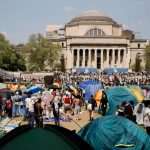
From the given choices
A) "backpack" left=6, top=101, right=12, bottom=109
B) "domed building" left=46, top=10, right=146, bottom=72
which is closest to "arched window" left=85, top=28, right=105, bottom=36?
"domed building" left=46, top=10, right=146, bottom=72

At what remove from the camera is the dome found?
392ft

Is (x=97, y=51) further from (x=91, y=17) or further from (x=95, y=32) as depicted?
(x=91, y=17)

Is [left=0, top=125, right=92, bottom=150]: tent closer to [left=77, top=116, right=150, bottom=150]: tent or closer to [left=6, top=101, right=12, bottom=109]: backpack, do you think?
[left=77, top=116, right=150, bottom=150]: tent

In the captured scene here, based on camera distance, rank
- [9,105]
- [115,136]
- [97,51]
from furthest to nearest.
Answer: [97,51], [9,105], [115,136]

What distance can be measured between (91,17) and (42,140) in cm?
11458

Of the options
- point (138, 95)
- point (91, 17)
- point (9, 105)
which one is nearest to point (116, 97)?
point (138, 95)

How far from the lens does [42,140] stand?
8.09 meters

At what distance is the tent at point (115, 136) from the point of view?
10.9 metres

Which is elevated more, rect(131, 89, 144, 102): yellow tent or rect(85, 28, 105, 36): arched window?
rect(85, 28, 105, 36): arched window

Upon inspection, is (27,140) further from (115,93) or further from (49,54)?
(49,54)

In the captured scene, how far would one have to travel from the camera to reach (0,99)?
20734mm

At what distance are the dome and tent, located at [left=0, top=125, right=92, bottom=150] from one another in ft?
365

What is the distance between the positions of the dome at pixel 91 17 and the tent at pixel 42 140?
111 meters

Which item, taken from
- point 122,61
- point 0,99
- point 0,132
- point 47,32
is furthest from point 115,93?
point 47,32
